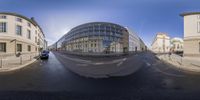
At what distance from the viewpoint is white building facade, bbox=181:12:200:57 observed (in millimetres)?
32875

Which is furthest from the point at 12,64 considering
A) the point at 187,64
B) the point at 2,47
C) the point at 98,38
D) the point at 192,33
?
the point at 98,38

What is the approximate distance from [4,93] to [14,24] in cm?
3560

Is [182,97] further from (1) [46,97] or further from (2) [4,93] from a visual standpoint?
(2) [4,93]

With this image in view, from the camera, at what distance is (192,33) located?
110 ft

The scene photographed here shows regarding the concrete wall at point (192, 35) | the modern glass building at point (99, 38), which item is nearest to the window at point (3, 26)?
the modern glass building at point (99, 38)

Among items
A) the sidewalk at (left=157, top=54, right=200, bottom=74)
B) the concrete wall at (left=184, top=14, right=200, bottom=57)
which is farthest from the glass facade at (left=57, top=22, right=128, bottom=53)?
the sidewalk at (left=157, top=54, right=200, bottom=74)

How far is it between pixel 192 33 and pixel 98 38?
42947 millimetres

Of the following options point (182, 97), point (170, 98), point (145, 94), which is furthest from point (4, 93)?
point (182, 97)

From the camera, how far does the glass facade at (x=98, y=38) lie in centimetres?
6993

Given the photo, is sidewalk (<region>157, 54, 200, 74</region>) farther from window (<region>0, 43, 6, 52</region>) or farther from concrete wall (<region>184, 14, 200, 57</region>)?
window (<region>0, 43, 6, 52</region>)

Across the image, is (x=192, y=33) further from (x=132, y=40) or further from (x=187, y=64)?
(x=132, y=40)

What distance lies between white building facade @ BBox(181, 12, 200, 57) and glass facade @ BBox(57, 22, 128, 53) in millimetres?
34349

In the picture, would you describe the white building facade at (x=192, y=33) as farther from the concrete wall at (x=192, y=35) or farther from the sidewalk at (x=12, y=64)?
the sidewalk at (x=12, y=64)

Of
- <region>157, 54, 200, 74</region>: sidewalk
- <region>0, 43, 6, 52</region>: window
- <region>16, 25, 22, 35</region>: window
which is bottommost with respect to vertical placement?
<region>157, 54, 200, 74</region>: sidewalk
